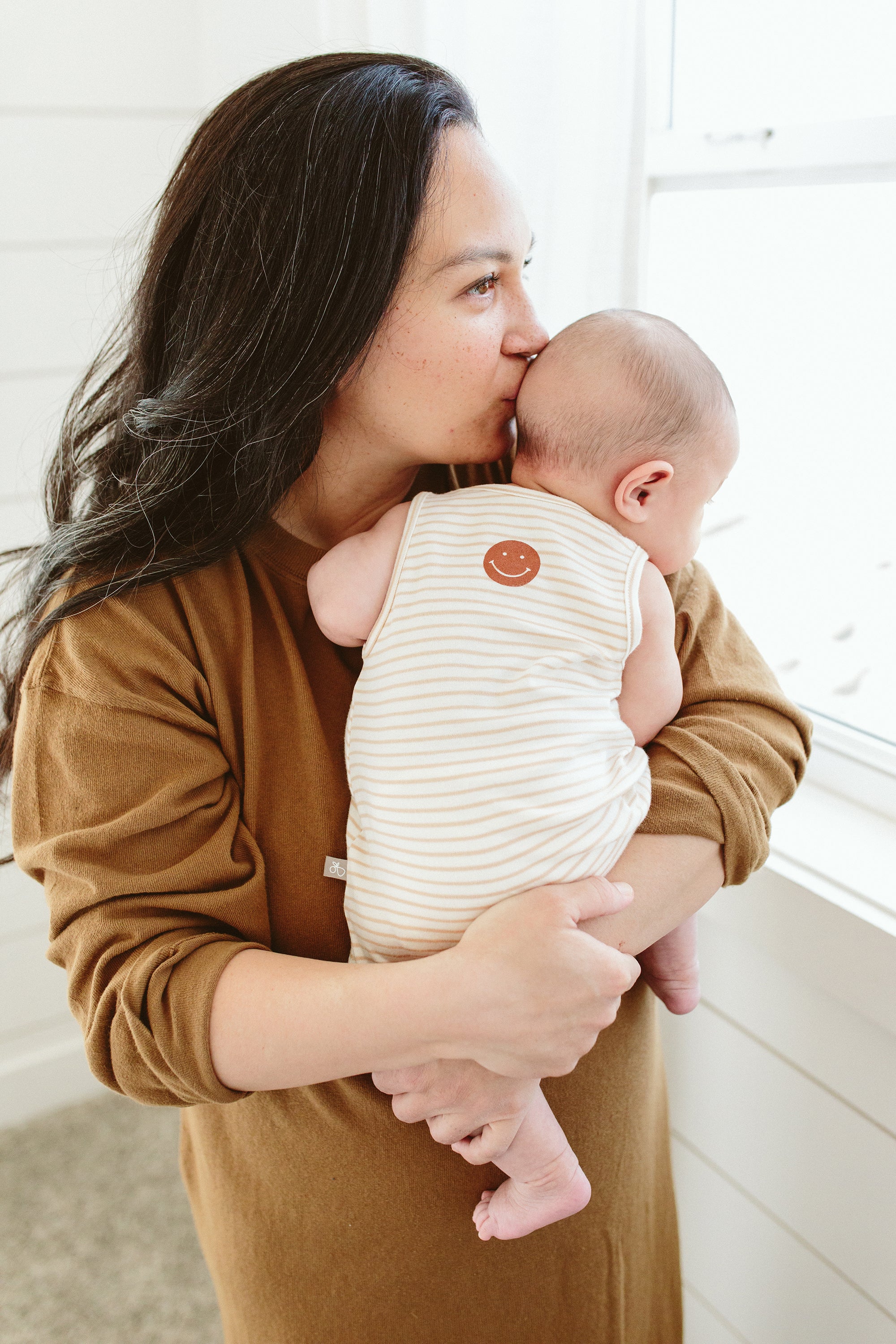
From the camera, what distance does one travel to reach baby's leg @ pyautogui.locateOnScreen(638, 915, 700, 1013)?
1.14 m

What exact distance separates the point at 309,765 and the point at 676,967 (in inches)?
18.6

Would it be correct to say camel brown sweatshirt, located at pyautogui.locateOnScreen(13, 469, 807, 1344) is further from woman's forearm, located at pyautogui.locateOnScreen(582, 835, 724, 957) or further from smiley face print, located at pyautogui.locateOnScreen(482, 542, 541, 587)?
smiley face print, located at pyautogui.locateOnScreen(482, 542, 541, 587)

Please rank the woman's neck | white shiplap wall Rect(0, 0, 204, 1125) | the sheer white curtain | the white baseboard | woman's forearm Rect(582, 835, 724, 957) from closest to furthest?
woman's forearm Rect(582, 835, 724, 957), the woman's neck, the sheer white curtain, white shiplap wall Rect(0, 0, 204, 1125), the white baseboard

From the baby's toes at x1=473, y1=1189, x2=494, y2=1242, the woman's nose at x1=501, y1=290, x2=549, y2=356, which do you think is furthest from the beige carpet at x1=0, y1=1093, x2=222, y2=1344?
the woman's nose at x1=501, y1=290, x2=549, y2=356

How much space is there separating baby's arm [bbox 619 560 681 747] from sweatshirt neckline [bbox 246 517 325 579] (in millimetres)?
348

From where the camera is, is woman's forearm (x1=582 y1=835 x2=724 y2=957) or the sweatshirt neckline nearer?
woman's forearm (x1=582 y1=835 x2=724 y2=957)

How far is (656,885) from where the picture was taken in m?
0.97

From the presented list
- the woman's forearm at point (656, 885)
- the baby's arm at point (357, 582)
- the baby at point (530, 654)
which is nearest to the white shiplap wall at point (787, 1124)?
the woman's forearm at point (656, 885)

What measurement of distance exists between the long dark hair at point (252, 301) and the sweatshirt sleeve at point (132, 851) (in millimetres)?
86

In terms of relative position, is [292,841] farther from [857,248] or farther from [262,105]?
[857,248]

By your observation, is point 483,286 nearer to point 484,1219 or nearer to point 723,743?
point 723,743

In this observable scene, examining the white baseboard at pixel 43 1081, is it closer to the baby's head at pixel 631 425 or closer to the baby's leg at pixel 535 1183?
the baby's leg at pixel 535 1183

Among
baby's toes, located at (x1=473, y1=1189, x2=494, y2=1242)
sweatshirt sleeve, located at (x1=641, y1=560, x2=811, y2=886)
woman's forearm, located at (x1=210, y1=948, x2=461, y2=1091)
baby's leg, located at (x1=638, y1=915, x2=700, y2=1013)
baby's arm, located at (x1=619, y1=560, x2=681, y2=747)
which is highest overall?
baby's arm, located at (x1=619, y1=560, x2=681, y2=747)

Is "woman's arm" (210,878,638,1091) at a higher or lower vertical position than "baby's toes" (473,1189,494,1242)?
higher
